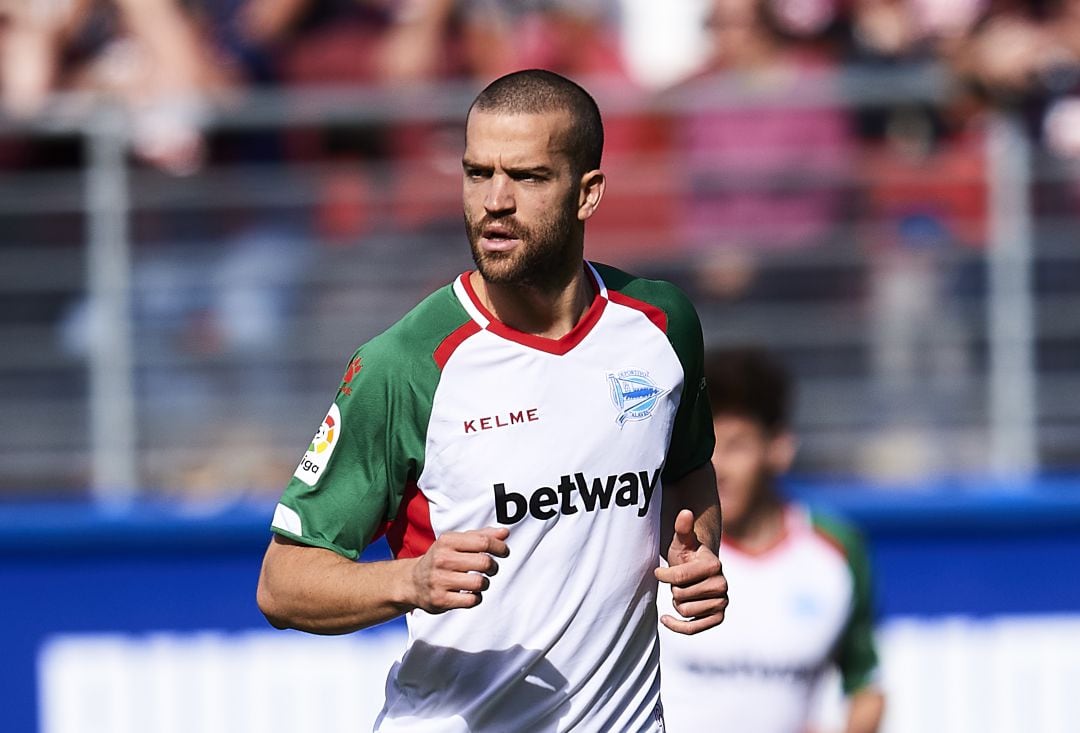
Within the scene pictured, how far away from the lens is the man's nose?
330 centimetres

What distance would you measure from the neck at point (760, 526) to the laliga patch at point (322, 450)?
77.1 inches

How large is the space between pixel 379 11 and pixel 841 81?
2174 millimetres

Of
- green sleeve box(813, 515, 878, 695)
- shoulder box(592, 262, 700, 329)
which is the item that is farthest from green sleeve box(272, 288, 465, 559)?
green sleeve box(813, 515, 878, 695)

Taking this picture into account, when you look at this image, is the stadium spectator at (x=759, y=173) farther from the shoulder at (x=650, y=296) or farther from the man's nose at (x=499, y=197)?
the man's nose at (x=499, y=197)

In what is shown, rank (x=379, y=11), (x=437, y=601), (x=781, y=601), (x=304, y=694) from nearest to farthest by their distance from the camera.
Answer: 1. (x=437, y=601)
2. (x=781, y=601)
3. (x=304, y=694)
4. (x=379, y=11)

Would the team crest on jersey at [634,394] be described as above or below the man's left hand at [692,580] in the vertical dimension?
above

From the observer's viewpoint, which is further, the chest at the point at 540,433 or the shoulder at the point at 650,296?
the shoulder at the point at 650,296

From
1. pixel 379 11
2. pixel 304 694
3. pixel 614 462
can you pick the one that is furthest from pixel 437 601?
pixel 379 11

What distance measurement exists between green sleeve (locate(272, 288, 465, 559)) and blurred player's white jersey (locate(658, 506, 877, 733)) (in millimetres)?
1690

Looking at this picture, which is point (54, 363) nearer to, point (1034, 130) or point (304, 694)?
point (304, 694)

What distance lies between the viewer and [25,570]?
692 centimetres

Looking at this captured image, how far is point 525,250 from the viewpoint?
11.0ft

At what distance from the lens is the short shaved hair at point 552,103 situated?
335 cm

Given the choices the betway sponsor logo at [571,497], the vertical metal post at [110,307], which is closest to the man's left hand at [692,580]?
the betway sponsor logo at [571,497]
